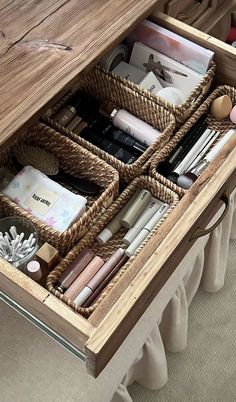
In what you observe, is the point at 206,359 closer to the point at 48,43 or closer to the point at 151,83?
the point at 151,83

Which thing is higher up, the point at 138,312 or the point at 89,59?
the point at 89,59

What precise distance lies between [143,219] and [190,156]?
0.17 metres

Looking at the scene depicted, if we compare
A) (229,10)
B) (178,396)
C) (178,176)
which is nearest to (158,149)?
(178,176)

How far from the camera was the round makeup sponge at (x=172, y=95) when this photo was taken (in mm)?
1077

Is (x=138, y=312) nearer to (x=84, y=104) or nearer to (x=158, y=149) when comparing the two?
(x=158, y=149)

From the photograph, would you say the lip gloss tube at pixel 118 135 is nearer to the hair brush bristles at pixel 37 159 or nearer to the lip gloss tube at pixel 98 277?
the hair brush bristles at pixel 37 159

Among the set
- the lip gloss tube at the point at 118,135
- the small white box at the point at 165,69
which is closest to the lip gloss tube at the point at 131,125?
the lip gloss tube at the point at 118,135

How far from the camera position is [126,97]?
1064mm

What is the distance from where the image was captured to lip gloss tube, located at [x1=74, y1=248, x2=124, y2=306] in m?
0.88

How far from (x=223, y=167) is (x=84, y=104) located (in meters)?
0.34

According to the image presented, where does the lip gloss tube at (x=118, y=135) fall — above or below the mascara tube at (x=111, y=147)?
above

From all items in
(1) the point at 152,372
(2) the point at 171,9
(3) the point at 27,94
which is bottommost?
(1) the point at 152,372

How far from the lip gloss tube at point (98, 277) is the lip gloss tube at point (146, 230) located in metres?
0.02

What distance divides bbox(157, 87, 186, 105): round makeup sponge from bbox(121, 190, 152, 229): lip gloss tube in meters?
0.21
